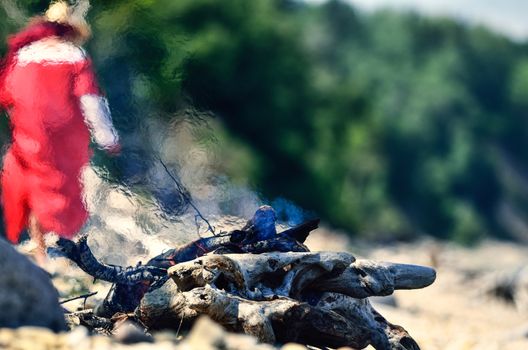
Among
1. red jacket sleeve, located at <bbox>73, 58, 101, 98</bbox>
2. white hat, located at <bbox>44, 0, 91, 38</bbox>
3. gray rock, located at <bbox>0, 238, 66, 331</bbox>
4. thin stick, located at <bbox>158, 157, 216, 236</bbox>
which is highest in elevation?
white hat, located at <bbox>44, 0, 91, 38</bbox>

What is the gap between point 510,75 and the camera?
388 feet

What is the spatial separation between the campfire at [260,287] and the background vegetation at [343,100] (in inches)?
41.4

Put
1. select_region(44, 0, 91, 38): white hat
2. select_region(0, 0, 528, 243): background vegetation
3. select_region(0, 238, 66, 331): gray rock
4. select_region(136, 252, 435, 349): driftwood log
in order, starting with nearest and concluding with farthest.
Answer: select_region(0, 238, 66, 331): gray rock < select_region(136, 252, 435, 349): driftwood log < select_region(44, 0, 91, 38): white hat < select_region(0, 0, 528, 243): background vegetation

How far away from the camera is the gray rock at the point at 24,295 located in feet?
21.6

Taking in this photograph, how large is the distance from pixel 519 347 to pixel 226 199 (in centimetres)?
351

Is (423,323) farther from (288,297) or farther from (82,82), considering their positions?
(288,297)

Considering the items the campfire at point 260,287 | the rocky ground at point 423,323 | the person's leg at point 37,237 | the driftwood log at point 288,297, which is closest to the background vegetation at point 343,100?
the person's leg at point 37,237

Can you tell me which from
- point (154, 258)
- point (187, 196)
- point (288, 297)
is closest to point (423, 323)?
point (187, 196)

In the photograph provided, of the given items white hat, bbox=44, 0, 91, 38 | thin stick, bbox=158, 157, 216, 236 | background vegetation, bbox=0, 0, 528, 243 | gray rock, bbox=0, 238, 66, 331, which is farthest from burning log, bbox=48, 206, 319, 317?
white hat, bbox=44, 0, 91, 38

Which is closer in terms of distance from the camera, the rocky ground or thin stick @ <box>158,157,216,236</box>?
the rocky ground

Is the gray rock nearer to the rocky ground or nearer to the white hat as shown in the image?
the rocky ground

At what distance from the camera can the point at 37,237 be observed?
8.82 metres

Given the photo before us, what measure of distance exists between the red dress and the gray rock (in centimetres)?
188

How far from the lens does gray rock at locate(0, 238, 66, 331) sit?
259 inches
